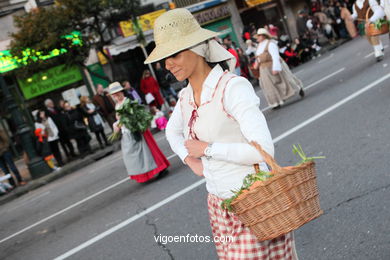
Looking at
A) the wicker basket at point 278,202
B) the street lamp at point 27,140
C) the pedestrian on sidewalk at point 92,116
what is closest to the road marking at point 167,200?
the wicker basket at point 278,202

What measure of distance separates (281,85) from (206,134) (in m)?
8.79

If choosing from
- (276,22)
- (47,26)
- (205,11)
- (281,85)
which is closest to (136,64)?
(205,11)

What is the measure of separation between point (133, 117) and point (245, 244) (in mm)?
5683

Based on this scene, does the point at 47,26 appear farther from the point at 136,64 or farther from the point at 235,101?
the point at 235,101

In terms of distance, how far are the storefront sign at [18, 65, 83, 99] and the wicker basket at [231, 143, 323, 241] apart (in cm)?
1887

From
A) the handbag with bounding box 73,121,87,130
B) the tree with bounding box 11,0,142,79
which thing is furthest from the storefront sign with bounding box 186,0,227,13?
the handbag with bounding box 73,121,87,130

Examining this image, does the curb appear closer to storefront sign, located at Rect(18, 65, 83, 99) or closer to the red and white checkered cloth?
storefront sign, located at Rect(18, 65, 83, 99)

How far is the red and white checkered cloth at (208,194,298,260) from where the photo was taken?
2211 millimetres

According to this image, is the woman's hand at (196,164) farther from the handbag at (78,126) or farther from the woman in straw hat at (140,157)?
the handbag at (78,126)

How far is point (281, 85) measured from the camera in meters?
10.8

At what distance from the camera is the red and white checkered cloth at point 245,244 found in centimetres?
221

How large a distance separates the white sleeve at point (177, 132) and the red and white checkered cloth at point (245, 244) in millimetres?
422

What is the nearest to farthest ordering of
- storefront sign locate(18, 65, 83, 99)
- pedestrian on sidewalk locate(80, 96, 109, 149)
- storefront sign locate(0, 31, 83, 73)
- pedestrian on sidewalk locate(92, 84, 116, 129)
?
pedestrian on sidewalk locate(80, 96, 109, 149), pedestrian on sidewalk locate(92, 84, 116, 129), storefront sign locate(0, 31, 83, 73), storefront sign locate(18, 65, 83, 99)

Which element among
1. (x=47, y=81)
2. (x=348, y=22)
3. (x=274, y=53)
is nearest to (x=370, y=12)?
(x=274, y=53)
